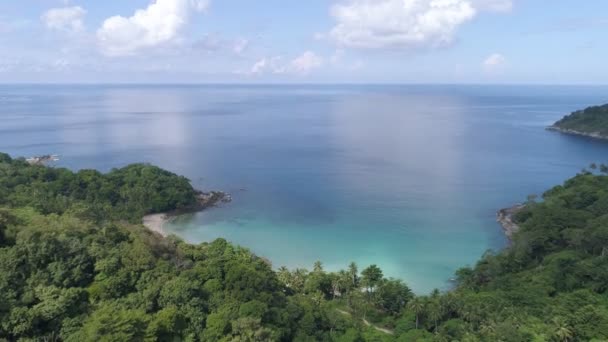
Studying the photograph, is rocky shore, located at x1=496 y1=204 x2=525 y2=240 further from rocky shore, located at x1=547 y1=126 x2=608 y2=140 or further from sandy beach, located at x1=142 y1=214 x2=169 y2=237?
rocky shore, located at x1=547 y1=126 x2=608 y2=140

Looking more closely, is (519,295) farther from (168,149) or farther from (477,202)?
(168,149)

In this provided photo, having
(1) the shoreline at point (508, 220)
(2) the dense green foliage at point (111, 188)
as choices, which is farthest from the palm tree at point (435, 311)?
(2) the dense green foliage at point (111, 188)

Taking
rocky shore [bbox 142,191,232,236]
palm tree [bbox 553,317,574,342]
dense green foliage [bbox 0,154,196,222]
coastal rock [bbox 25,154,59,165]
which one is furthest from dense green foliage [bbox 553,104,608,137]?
coastal rock [bbox 25,154,59,165]

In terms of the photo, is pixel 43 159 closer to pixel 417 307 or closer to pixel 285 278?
pixel 285 278

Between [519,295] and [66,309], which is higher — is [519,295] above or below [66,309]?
below

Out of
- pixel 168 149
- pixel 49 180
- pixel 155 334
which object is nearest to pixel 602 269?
pixel 155 334

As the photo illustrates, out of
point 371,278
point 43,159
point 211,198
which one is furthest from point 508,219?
point 43,159

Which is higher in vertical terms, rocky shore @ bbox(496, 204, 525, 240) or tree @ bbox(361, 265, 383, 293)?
tree @ bbox(361, 265, 383, 293)
